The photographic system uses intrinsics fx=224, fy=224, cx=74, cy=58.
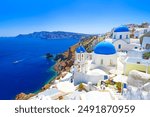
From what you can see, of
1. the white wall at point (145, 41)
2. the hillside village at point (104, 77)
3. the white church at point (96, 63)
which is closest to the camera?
the hillside village at point (104, 77)

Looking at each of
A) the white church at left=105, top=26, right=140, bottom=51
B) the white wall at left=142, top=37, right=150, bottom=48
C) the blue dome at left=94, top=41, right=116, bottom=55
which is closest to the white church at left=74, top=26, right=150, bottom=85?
the blue dome at left=94, top=41, right=116, bottom=55

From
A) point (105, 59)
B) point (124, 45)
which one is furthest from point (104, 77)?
point (124, 45)

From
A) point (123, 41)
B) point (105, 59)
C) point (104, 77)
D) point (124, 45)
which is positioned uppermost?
point (123, 41)

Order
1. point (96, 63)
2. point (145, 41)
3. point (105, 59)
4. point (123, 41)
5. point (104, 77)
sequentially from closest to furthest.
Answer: point (104, 77), point (105, 59), point (96, 63), point (145, 41), point (123, 41)

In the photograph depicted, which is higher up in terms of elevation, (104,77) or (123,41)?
(123,41)

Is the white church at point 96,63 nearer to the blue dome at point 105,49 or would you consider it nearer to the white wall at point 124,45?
the blue dome at point 105,49

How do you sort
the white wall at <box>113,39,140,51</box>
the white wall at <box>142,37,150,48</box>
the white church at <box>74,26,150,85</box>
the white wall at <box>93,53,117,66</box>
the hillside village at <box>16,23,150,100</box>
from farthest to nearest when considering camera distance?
the white wall at <box>113,39,140,51</box> → the white wall at <box>142,37,150,48</box> → the white wall at <box>93,53,117,66</box> → the white church at <box>74,26,150,85</box> → the hillside village at <box>16,23,150,100</box>

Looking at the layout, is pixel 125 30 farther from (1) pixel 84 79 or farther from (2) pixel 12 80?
(2) pixel 12 80

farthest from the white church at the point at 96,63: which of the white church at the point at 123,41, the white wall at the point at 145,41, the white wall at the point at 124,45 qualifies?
the white wall at the point at 145,41

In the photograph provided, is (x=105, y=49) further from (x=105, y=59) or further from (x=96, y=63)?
(x=96, y=63)

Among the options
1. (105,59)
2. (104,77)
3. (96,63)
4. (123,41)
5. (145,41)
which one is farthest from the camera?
(123,41)

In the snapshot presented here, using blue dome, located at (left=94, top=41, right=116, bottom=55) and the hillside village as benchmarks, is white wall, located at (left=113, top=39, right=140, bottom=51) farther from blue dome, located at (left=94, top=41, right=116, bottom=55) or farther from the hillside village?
blue dome, located at (left=94, top=41, right=116, bottom=55)

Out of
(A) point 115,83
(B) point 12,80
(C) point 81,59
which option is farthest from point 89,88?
(B) point 12,80

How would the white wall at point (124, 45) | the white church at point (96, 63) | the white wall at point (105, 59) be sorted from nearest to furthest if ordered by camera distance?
1. the white church at point (96, 63)
2. the white wall at point (105, 59)
3. the white wall at point (124, 45)
